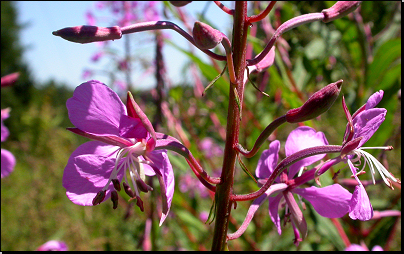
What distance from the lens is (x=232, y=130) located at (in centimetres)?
76

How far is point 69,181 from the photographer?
80 cm

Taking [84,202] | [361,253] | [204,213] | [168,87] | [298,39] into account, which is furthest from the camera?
[204,213]

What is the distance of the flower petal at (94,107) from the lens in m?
0.74

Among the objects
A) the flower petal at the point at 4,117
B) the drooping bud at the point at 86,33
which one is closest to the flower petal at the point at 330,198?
the drooping bud at the point at 86,33

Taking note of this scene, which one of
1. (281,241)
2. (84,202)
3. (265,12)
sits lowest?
(281,241)

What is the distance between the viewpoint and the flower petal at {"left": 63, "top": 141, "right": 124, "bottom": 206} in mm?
773

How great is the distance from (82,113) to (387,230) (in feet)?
5.32

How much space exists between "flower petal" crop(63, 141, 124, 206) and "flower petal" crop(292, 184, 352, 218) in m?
0.50

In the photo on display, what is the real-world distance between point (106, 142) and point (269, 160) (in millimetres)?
443

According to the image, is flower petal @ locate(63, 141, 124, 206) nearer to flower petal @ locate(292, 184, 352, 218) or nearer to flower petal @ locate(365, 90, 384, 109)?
flower petal @ locate(292, 184, 352, 218)

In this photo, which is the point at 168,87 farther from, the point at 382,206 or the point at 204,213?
the point at 382,206

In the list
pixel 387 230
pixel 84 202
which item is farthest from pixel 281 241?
pixel 84 202

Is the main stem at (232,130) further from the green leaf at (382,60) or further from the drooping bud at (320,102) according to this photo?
the green leaf at (382,60)

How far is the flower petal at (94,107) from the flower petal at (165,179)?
0.43 ft
